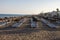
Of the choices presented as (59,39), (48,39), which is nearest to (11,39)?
(48,39)

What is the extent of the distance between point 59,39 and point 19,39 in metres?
2.29

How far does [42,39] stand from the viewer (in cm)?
873

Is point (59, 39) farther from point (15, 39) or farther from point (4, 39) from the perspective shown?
point (4, 39)

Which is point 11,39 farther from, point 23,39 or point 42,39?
point 42,39

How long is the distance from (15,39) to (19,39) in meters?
0.24

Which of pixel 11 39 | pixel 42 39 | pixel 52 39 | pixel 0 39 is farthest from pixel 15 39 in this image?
pixel 52 39

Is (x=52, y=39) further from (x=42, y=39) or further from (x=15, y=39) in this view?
(x=15, y=39)

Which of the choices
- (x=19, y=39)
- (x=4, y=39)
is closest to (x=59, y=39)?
(x=19, y=39)

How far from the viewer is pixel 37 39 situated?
8.73 meters

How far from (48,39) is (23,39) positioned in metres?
1.46

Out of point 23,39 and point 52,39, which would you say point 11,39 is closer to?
point 23,39

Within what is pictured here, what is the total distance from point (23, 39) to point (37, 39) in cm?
82

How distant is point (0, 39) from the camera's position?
8719 mm

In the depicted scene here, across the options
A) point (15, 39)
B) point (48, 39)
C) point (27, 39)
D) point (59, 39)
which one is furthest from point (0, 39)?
point (59, 39)
